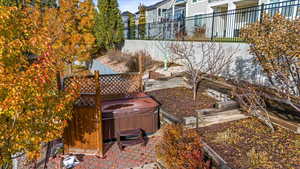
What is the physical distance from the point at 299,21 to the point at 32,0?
12.0 m

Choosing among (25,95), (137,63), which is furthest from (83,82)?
(137,63)

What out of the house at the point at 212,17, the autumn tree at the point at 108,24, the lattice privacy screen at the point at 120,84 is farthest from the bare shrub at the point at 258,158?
the autumn tree at the point at 108,24

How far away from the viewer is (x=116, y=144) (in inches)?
188

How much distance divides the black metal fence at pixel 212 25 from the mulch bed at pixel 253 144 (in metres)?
3.45

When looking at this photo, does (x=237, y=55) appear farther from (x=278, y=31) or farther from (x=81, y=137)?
(x=81, y=137)

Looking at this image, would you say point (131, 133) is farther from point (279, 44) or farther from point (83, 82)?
point (279, 44)

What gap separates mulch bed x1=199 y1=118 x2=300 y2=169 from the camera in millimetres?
3044

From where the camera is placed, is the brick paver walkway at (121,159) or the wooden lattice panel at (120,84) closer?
the brick paver walkway at (121,159)

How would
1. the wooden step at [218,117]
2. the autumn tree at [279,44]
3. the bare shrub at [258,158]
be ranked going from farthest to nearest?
the wooden step at [218,117]
the bare shrub at [258,158]
the autumn tree at [279,44]

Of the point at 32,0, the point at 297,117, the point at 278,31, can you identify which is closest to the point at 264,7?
the point at 297,117

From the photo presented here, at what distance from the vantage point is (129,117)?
498 centimetres

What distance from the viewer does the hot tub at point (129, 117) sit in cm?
488

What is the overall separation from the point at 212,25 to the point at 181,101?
15.2 ft

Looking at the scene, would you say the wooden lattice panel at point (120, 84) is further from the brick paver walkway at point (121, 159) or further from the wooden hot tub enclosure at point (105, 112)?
the brick paver walkway at point (121, 159)
